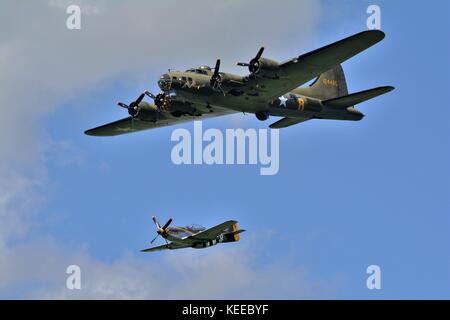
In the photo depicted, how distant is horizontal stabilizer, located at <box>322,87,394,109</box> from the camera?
2004 inches

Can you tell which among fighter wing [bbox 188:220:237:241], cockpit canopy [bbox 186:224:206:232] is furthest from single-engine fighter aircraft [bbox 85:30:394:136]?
cockpit canopy [bbox 186:224:206:232]

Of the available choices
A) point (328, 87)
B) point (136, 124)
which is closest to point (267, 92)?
point (328, 87)

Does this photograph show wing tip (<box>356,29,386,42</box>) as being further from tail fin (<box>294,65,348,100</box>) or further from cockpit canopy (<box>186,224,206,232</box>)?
cockpit canopy (<box>186,224,206,232</box>)

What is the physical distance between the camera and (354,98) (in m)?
52.9

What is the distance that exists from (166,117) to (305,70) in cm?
1175

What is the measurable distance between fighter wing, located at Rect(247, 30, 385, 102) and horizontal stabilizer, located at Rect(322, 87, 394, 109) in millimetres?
4216

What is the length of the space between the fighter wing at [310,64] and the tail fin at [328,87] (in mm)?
5466

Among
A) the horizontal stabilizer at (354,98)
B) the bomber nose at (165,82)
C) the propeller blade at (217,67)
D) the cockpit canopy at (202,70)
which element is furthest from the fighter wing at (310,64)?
the bomber nose at (165,82)

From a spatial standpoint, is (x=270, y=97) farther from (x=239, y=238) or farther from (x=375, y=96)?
(x=239, y=238)

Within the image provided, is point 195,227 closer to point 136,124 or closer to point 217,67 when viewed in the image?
point 136,124

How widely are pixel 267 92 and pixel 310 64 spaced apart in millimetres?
3208

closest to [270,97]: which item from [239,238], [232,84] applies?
[232,84]
